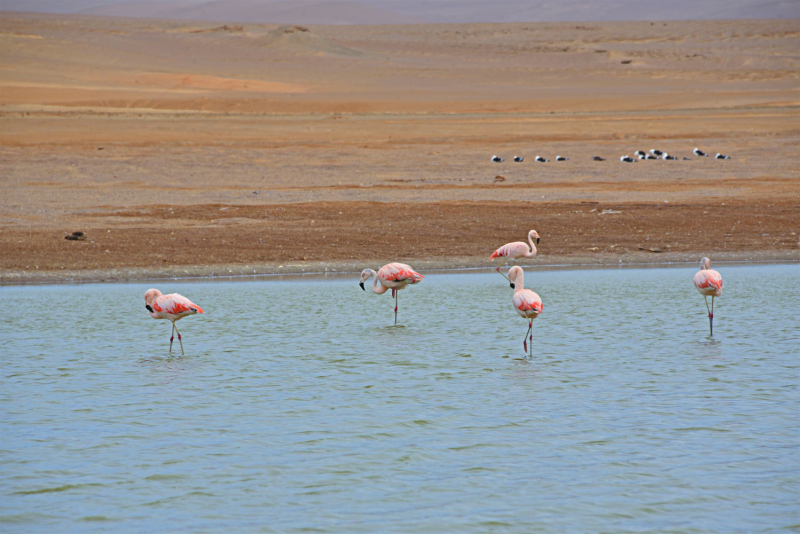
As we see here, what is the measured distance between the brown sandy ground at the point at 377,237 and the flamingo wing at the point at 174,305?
6169 mm

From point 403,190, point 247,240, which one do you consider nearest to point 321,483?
point 247,240

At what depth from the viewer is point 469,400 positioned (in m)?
8.04

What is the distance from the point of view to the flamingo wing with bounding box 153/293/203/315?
10312 millimetres

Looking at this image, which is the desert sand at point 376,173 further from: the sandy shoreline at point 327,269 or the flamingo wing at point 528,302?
the flamingo wing at point 528,302

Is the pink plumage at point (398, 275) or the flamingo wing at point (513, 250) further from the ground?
the flamingo wing at point (513, 250)

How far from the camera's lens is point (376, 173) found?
29.4 metres

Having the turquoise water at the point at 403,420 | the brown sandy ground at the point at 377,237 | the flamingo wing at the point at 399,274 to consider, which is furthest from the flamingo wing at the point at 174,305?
the brown sandy ground at the point at 377,237

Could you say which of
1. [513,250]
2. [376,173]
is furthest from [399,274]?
[376,173]

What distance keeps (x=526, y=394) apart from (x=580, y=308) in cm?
476

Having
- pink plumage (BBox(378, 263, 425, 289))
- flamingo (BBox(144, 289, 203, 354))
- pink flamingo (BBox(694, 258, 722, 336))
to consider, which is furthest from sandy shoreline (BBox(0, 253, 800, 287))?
pink flamingo (BBox(694, 258, 722, 336))

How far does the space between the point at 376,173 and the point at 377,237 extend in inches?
409

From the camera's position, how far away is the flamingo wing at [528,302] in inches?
396

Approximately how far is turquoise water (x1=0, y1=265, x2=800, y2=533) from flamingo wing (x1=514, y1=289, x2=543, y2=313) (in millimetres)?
460

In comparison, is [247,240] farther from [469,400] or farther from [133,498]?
[133,498]
